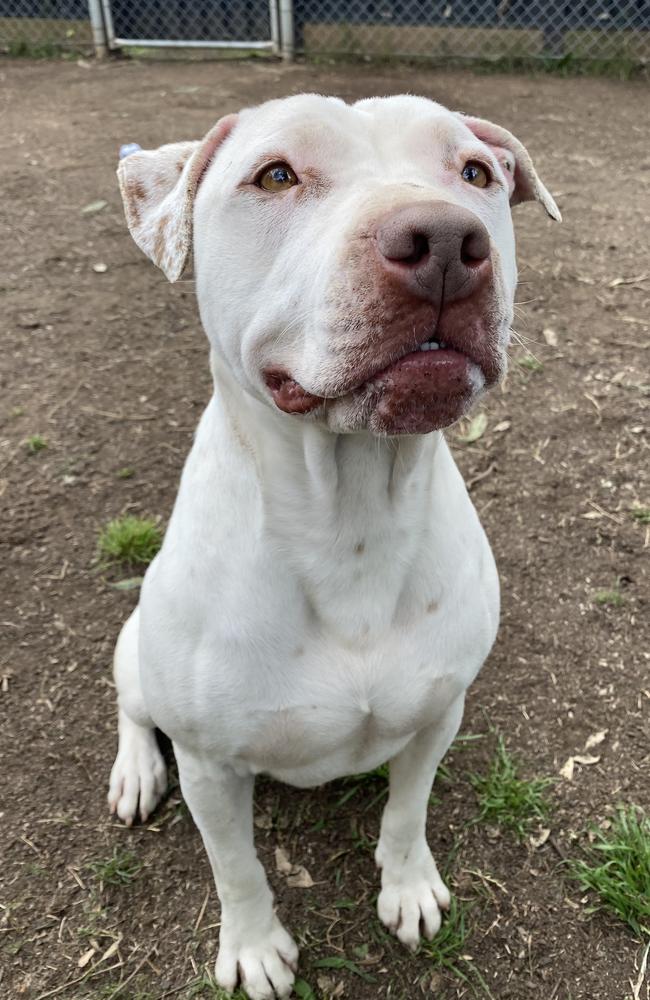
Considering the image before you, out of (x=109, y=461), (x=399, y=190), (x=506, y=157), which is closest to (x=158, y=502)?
(x=109, y=461)

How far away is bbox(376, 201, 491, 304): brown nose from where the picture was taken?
4.49ft

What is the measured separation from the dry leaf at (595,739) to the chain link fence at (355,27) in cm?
861

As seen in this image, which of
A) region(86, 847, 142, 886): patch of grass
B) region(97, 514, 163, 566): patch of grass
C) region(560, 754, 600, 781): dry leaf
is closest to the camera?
region(86, 847, 142, 886): patch of grass

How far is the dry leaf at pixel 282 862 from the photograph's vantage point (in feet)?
8.83

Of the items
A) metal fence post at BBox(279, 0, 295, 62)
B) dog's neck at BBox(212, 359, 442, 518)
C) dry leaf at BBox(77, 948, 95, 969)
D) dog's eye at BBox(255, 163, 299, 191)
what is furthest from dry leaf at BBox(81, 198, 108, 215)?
dry leaf at BBox(77, 948, 95, 969)

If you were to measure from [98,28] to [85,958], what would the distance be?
10.4 m

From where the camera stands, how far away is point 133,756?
111 inches

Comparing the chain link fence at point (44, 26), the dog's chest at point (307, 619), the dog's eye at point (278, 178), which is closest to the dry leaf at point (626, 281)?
the dog's chest at point (307, 619)

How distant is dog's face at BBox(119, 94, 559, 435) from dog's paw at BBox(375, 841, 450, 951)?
150 cm

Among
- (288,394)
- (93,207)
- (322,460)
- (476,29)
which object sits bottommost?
(93,207)

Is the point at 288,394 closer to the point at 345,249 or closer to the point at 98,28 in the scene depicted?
the point at 345,249

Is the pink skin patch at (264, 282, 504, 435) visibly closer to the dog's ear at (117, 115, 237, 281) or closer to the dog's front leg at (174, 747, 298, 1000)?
the dog's ear at (117, 115, 237, 281)

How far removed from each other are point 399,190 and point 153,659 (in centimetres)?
119

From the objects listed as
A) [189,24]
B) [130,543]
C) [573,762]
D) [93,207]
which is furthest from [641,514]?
[189,24]
